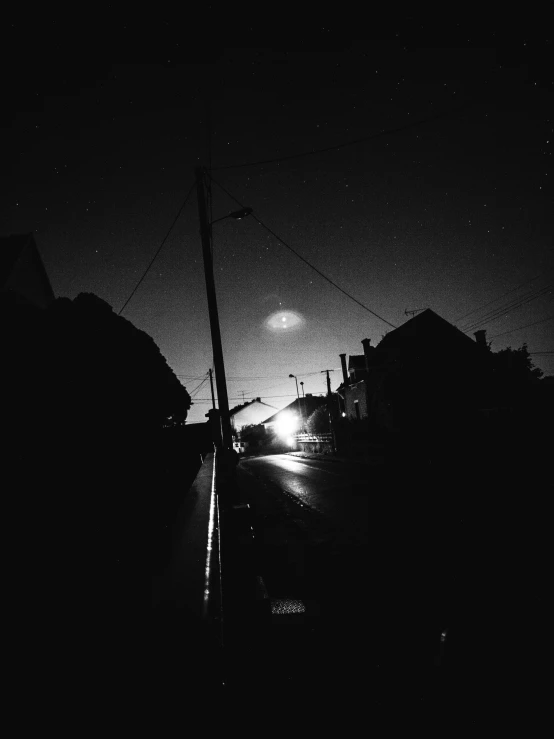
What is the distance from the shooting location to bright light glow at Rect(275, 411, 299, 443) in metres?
54.2

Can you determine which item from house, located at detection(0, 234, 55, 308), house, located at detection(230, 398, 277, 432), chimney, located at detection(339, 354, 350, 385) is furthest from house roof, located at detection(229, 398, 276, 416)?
house, located at detection(0, 234, 55, 308)

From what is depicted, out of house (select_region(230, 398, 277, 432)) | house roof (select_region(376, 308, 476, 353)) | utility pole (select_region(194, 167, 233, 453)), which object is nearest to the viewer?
utility pole (select_region(194, 167, 233, 453))

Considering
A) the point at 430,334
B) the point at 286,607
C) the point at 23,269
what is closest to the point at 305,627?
the point at 286,607

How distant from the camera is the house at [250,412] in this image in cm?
7681

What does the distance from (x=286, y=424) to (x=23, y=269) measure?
48.1 m

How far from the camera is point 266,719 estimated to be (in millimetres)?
2154

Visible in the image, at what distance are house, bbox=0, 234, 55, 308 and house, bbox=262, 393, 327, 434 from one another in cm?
4182

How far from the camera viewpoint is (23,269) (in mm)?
12750

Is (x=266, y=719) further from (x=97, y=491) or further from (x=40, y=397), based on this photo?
(x=40, y=397)

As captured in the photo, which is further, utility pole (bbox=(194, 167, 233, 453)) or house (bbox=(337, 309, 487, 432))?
house (bbox=(337, 309, 487, 432))

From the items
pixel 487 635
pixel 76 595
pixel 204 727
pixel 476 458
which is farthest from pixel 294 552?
pixel 476 458

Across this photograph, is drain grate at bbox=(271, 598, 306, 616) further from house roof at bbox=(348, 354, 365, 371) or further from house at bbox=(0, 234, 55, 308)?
house roof at bbox=(348, 354, 365, 371)

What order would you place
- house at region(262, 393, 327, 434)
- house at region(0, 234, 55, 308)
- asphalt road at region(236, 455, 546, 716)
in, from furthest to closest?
house at region(262, 393, 327, 434) → house at region(0, 234, 55, 308) → asphalt road at region(236, 455, 546, 716)

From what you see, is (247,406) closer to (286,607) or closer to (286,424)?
(286,424)
